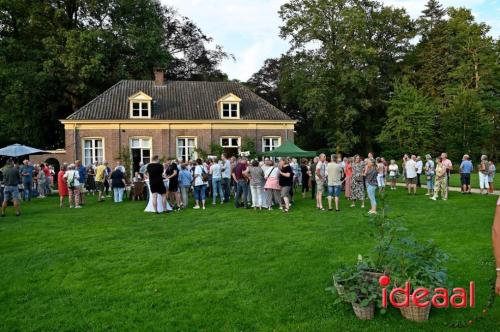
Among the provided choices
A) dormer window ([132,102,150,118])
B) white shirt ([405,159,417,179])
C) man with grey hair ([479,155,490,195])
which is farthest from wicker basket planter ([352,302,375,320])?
dormer window ([132,102,150,118])

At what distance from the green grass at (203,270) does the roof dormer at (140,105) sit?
708 inches

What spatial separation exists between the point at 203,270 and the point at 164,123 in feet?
79.8

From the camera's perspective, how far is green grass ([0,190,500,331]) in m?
4.92

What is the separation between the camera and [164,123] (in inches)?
1185

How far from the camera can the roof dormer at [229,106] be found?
1213 inches

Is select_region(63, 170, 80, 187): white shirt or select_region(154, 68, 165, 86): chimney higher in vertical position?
select_region(154, 68, 165, 86): chimney

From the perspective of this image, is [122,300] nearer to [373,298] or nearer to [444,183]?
[373,298]

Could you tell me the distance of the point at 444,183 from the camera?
16219 mm

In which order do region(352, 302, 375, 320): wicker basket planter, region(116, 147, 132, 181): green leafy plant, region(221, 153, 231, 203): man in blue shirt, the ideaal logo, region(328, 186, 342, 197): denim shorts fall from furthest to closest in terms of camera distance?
1. region(116, 147, 132, 181): green leafy plant
2. region(221, 153, 231, 203): man in blue shirt
3. region(328, 186, 342, 197): denim shorts
4. region(352, 302, 375, 320): wicker basket planter
5. the ideaal logo

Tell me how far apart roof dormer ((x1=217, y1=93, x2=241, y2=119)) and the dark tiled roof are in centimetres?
41

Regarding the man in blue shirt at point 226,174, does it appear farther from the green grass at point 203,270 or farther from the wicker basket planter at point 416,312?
the wicker basket planter at point 416,312

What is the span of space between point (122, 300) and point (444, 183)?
14132 millimetres

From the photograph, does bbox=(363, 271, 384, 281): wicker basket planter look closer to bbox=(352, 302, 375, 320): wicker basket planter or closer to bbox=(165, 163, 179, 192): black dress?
bbox=(352, 302, 375, 320): wicker basket planter

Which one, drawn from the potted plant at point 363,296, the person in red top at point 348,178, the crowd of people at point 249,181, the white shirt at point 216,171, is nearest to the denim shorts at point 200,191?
the crowd of people at point 249,181
